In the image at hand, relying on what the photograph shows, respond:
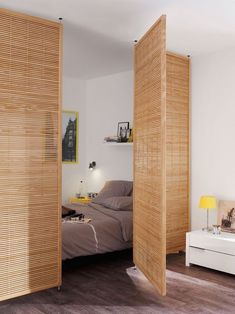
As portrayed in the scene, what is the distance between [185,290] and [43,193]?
5.37ft

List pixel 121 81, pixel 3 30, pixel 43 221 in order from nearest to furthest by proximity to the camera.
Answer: pixel 3 30 → pixel 43 221 → pixel 121 81

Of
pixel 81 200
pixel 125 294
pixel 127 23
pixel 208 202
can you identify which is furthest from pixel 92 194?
pixel 127 23

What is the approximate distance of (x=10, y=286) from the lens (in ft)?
10.9

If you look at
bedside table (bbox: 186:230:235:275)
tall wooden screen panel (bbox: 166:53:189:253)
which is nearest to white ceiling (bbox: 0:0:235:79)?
tall wooden screen panel (bbox: 166:53:189:253)

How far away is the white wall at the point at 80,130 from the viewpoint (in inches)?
257

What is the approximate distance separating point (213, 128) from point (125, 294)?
235cm

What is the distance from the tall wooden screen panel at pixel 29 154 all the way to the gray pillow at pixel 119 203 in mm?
1602

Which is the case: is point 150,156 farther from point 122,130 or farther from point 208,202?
point 122,130

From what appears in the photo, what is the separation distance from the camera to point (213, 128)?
15.7 ft

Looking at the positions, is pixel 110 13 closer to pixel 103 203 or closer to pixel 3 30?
pixel 3 30

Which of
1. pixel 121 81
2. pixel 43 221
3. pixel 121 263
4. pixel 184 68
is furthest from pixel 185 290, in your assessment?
pixel 121 81

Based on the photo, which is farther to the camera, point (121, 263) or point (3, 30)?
point (121, 263)

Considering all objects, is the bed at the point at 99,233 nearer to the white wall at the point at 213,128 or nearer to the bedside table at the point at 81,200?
the white wall at the point at 213,128

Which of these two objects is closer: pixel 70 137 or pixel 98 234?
pixel 98 234
